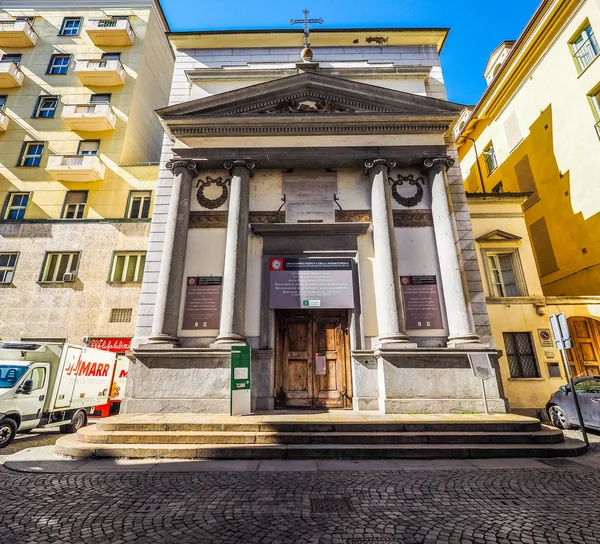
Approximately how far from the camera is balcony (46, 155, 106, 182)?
18031 mm

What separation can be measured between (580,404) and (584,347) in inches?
239

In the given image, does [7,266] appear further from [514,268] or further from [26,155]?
[514,268]

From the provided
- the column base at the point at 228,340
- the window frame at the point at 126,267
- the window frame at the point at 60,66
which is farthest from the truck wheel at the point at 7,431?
the window frame at the point at 60,66

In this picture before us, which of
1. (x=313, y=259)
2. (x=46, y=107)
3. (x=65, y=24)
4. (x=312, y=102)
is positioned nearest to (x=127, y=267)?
→ (x=313, y=259)

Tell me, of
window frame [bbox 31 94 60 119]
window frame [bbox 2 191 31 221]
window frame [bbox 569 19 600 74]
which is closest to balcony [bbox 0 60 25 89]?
window frame [bbox 31 94 60 119]

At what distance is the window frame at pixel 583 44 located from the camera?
14.8m

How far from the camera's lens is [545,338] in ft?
43.0

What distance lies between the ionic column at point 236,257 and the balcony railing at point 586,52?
16.7 meters

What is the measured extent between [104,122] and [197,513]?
2161 centimetres

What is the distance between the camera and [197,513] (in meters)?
3.85

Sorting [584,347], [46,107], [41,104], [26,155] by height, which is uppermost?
[41,104]

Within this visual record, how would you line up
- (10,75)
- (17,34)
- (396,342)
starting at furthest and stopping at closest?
(17,34)
(10,75)
(396,342)

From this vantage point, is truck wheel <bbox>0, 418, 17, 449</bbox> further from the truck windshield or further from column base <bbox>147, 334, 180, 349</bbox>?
column base <bbox>147, 334, 180, 349</bbox>

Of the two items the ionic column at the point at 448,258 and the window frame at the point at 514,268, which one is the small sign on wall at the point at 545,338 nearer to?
the window frame at the point at 514,268
